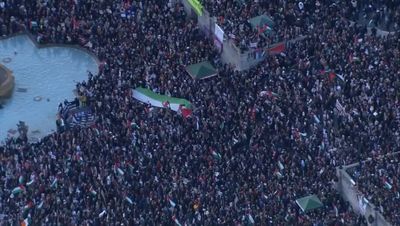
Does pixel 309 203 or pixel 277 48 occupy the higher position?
pixel 277 48


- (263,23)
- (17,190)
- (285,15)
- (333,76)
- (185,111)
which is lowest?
(17,190)

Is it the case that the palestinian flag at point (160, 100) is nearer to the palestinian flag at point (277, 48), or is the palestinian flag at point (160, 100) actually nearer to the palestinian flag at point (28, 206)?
the palestinian flag at point (277, 48)

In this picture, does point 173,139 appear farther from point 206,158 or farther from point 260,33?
point 260,33

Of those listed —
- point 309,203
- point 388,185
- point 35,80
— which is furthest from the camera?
point 35,80

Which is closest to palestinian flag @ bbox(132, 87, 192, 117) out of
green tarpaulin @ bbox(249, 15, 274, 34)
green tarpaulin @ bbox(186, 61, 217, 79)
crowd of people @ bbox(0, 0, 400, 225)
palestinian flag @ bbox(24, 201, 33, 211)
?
crowd of people @ bbox(0, 0, 400, 225)

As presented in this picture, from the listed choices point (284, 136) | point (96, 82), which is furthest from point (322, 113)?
point (96, 82)

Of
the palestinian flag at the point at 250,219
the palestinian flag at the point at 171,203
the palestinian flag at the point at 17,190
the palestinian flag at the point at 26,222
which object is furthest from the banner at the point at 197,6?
the palestinian flag at the point at 26,222

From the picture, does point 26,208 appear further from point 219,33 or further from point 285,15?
point 285,15

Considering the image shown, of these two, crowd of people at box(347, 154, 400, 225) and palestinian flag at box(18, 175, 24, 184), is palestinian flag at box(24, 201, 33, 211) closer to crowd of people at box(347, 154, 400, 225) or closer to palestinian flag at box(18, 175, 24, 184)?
palestinian flag at box(18, 175, 24, 184)

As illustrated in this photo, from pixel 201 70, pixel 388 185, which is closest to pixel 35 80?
pixel 201 70
